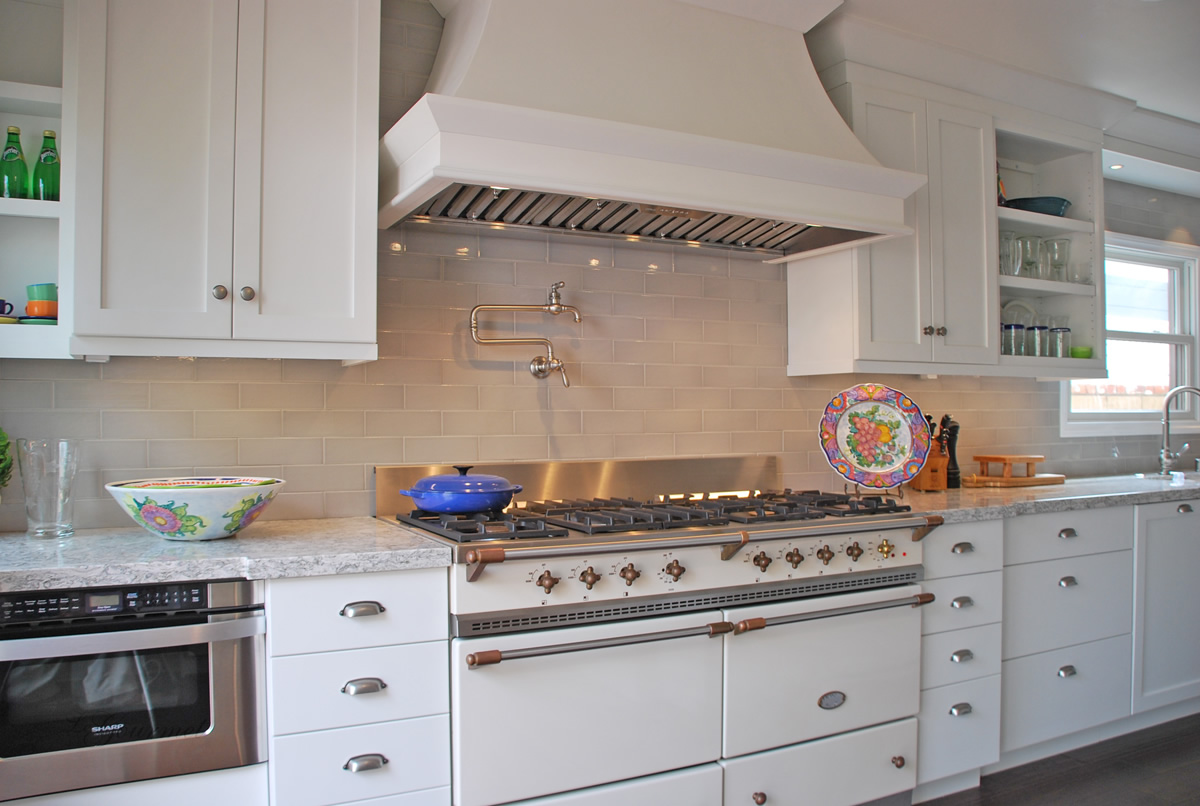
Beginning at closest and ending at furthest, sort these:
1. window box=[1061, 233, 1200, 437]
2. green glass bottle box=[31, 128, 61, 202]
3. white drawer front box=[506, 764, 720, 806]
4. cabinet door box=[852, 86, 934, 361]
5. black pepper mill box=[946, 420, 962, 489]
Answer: white drawer front box=[506, 764, 720, 806]
green glass bottle box=[31, 128, 61, 202]
cabinet door box=[852, 86, 934, 361]
black pepper mill box=[946, 420, 962, 489]
window box=[1061, 233, 1200, 437]

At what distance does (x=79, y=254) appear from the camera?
75.0 inches

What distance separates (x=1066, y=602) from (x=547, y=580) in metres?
2.01

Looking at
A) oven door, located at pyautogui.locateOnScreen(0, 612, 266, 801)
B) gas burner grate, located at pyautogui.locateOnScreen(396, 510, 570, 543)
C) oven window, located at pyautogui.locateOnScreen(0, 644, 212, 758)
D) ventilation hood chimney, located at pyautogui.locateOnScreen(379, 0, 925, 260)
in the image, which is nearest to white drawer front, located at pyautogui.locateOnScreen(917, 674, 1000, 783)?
gas burner grate, located at pyautogui.locateOnScreen(396, 510, 570, 543)

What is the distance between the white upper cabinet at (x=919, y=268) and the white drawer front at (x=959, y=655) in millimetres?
907

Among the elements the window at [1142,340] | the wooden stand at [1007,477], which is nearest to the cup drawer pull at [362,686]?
the wooden stand at [1007,477]

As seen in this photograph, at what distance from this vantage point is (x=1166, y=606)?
127 inches

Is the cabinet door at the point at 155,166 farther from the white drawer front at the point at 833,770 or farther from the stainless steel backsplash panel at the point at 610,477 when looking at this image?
the white drawer front at the point at 833,770

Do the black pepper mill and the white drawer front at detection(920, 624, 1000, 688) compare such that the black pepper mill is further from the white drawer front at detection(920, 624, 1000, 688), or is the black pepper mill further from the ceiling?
the ceiling

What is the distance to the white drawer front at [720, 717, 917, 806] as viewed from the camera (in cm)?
219

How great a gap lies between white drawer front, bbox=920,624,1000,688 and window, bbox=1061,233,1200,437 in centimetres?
191

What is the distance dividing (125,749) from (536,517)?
103 centimetres

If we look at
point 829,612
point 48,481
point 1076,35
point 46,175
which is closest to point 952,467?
point 829,612

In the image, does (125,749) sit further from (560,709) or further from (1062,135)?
(1062,135)

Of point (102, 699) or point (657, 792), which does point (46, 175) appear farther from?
point (657, 792)
